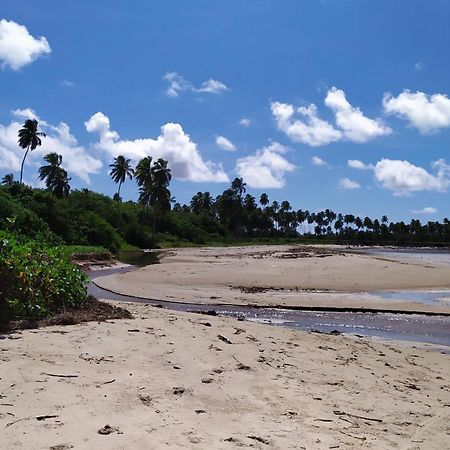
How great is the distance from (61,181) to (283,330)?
7435cm

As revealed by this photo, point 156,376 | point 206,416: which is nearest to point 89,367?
point 156,376

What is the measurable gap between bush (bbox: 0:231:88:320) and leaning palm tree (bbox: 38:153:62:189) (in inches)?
2879

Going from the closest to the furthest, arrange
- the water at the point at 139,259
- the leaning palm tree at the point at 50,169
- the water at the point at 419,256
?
the water at the point at 139,259 → the water at the point at 419,256 → the leaning palm tree at the point at 50,169

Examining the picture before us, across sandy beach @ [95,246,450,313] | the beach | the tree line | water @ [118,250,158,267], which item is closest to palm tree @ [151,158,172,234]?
the tree line

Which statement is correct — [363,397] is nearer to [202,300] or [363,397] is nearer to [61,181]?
[202,300]

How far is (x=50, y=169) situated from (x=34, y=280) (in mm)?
75480

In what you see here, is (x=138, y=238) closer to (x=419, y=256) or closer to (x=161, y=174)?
(x=161, y=174)

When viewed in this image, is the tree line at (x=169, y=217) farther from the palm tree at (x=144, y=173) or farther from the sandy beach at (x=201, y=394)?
the sandy beach at (x=201, y=394)

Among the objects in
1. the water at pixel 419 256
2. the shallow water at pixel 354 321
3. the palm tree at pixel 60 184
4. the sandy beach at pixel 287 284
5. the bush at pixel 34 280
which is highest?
the palm tree at pixel 60 184

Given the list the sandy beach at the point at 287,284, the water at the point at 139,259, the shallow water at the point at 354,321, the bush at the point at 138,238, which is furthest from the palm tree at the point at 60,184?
the shallow water at the point at 354,321

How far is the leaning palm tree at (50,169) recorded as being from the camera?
79.6 m

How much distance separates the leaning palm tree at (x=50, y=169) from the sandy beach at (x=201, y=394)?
75751 mm

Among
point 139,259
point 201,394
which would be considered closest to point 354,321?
point 201,394

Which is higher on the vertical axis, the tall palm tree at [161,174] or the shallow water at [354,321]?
the tall palm tree at [161,174]
